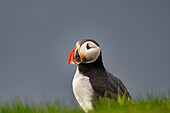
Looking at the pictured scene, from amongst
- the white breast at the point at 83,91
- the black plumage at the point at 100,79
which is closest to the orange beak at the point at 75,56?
the black plumage at the point at 100,79

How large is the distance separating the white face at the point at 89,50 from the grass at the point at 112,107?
39.2 inches

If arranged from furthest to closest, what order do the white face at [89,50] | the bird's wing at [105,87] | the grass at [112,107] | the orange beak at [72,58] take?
the orange beak at [72,58]
the white face at [89,50]
the bird's wing at [105,87]
the grass at [112,107]

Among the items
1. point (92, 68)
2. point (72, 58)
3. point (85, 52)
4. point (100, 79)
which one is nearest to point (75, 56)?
point (72, 58)

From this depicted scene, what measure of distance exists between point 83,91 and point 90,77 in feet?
1.09

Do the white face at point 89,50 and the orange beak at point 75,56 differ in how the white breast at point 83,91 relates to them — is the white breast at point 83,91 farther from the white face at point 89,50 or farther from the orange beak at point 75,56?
the white face at point 89,50

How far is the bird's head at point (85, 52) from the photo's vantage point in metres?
5.39

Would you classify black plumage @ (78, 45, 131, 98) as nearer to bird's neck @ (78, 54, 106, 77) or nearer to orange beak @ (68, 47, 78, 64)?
bird's neck @ (78, 54, 106, 77)

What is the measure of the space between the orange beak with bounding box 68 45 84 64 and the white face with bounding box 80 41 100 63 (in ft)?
0.31

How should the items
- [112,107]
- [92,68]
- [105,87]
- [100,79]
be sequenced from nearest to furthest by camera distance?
[112,107]
[105,87]
[100,79]
[92,68]

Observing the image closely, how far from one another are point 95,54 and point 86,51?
8.0 inches

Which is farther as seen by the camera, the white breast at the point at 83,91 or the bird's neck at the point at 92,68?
the bird's neck at the point at 92,68

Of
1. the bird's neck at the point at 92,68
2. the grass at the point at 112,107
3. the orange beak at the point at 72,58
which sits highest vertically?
the orange beak at the point at 72,58

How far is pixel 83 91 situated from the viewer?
17.2 feet

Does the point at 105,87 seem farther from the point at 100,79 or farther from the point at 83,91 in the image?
the point at 83,91
